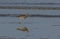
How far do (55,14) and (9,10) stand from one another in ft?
0.95

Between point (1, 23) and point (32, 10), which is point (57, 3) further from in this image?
point (1, 23)

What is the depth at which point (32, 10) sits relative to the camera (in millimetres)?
1096

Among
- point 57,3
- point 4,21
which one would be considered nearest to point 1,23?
point 4,21

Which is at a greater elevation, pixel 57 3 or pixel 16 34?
pixel 57 3

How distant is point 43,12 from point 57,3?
0.10 meters

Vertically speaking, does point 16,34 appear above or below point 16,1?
below

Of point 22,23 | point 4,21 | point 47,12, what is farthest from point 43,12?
point 4,21

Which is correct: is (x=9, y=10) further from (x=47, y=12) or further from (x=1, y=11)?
(x=47, y=12)

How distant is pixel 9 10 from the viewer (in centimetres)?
110

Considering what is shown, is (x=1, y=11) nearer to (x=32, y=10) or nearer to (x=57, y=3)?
(x=32, y=10)

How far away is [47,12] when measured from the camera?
43.1 inches

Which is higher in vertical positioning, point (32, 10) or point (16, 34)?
point (32, 10)

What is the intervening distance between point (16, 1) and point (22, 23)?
0.47 ft

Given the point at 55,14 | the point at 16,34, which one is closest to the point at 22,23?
the point at 16,34
